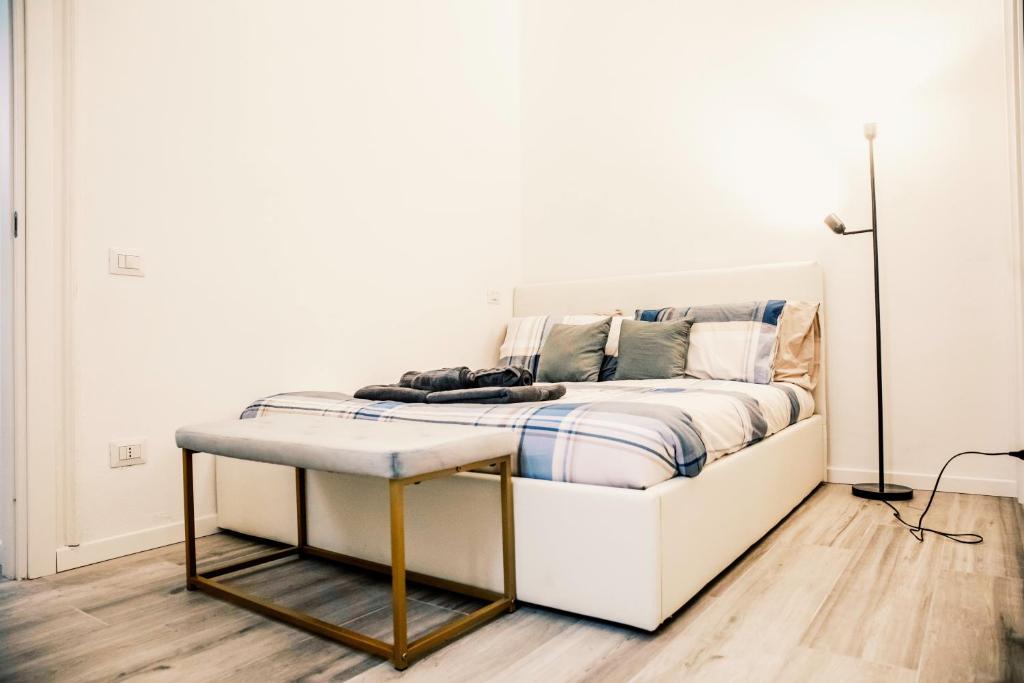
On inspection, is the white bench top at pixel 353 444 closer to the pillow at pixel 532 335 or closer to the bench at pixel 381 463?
the bench at pixel 381 463

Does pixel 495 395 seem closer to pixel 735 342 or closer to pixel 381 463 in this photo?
pixel 381 463

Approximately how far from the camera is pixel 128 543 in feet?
7.17

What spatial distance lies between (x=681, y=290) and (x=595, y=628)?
219 centimetres

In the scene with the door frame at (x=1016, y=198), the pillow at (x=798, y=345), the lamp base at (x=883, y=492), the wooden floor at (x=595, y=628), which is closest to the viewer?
the wooden floor at (x=595, y=628)

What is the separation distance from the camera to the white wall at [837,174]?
274 cm

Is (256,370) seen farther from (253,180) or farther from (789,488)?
(789,488)

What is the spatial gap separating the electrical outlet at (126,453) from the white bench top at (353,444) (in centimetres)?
46

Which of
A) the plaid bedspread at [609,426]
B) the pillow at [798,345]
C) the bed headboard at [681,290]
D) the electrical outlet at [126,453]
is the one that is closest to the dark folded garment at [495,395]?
the plaid bedspread at [609,426]

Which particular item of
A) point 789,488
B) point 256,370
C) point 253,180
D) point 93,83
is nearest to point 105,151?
point 93,83

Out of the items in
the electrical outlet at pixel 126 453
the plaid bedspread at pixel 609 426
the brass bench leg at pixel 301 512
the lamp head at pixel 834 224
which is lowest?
the brass bench leg at pixel 301 512

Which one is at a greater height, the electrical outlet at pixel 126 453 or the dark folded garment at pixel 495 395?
the dark folded garment at pixel 495 395

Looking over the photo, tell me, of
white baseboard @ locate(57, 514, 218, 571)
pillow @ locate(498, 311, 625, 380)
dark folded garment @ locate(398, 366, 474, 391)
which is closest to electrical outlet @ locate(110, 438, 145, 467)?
white baseboard @ locate(57, 514, 218, 571)

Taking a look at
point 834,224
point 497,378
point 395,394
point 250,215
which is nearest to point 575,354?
point 497,378

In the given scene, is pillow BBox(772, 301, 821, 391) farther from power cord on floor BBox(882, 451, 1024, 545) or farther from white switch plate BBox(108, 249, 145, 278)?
white switch plate BBox(108, 249, 145, 278)
